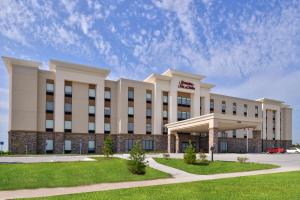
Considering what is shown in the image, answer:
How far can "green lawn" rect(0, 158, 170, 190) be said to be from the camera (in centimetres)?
1733

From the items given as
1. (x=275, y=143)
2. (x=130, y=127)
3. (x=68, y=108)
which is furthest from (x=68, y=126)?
(x=275, y=143)

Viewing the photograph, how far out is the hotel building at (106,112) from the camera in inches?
1790

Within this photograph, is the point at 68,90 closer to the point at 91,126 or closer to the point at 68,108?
the point at 68,108

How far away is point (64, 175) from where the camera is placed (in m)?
19.6

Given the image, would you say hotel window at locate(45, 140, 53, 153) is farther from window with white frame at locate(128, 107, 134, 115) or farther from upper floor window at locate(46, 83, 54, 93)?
window with white frame at locate(128, 107, 134, 115)

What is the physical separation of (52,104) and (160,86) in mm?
20860

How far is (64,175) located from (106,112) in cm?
3428

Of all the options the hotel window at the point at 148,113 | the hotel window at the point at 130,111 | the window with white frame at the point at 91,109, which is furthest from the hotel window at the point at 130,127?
the window with white frame at the point at 91,109

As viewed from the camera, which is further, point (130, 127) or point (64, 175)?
point (130, 127)

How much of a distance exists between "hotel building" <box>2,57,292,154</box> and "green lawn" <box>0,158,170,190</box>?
2208 centimetres

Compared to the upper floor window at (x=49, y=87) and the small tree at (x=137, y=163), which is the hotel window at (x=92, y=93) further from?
the small tree at (x=137, y=163)

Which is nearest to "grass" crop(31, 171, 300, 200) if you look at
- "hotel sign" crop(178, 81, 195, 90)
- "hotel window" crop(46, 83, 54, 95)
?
"hotel window" crop(46, 83, 54, 95)

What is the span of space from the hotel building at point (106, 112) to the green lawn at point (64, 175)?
22080mm

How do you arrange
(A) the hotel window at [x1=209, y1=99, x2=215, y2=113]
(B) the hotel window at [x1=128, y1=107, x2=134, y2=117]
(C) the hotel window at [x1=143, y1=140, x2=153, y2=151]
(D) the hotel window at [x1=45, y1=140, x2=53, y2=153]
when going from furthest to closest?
(A) the hotel window at [x1=209, y1=99, x2=215, y2=113] → (C) the hotel window at [x1=143, y1=140, x2=153, y2=151] → (B) the hotel window at [x1=128, y1=107, x2=134, y2=117] → (D) the hotel window at [x1=45, y1=140, x2=53, y2=153]
